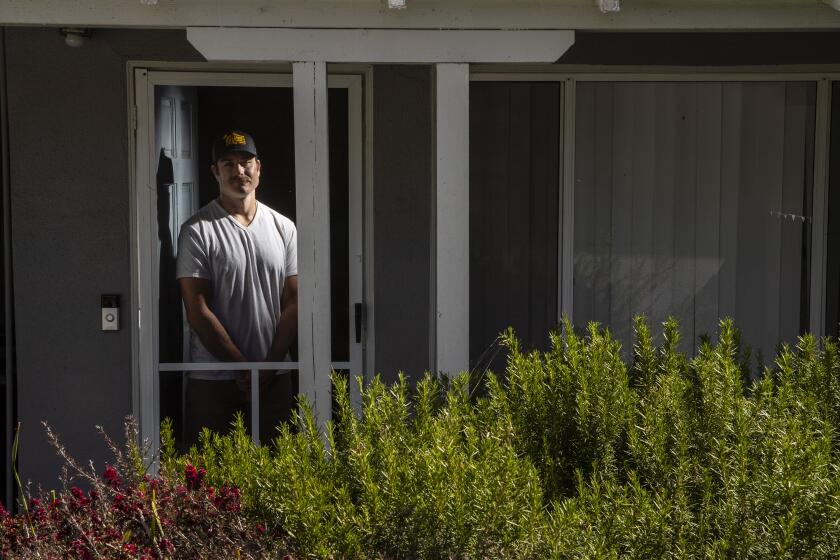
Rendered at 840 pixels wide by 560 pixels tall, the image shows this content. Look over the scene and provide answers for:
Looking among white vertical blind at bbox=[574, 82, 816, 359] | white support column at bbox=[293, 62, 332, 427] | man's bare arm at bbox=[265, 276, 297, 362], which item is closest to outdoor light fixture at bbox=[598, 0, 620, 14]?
white support column at bbox=[293, 62, 332, 427]

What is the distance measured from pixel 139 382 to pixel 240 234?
2.93 feet

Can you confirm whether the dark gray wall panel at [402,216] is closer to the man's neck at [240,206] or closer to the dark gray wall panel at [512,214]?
the dark gray wall panel at [512,214]

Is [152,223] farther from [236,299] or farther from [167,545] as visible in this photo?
[167,545]

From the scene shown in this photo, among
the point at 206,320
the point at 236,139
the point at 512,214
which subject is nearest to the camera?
the point at 236,139

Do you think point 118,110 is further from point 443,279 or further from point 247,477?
point 247,477

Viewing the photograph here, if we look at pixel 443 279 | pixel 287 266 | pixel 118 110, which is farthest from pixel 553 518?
pixel 118 110

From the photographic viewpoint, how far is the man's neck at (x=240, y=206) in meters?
5.26

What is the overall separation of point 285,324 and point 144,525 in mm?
2228

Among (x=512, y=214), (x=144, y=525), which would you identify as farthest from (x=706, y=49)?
(x=144, y=525)

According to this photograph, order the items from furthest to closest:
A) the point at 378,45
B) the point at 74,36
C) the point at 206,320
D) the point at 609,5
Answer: the point at 206,320
the point at 74,36
the point at 378,45
the point at 609,5

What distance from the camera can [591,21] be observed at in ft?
13.7

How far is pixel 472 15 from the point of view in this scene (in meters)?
4.18

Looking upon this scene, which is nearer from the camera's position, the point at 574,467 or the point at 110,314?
the point at 574,467

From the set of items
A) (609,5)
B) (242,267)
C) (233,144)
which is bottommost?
(242,267)
